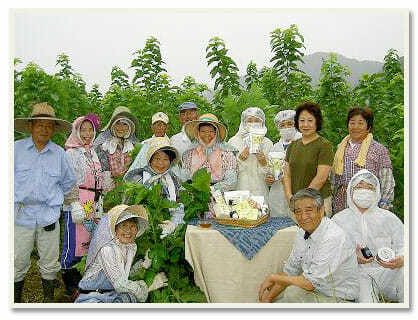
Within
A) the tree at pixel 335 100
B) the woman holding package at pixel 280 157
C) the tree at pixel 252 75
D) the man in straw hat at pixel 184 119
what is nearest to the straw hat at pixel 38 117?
the man in straw hat at pixel 184 119

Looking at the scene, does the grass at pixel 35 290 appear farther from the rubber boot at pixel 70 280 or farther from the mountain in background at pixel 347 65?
the mountain in background at pixel 347 65

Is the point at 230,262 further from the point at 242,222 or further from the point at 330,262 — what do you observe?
the point at 330,262

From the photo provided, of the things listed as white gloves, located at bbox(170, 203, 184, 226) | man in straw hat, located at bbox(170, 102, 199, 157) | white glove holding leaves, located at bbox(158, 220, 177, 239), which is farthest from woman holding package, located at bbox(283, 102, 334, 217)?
man in straw hat, located at bbox(170, 102, 199, 157)

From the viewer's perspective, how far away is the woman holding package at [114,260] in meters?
3.56

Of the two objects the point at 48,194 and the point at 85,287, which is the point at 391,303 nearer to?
the point at 85,287

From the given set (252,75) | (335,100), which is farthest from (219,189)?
(252,75)

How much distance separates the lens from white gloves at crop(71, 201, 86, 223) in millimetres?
4035

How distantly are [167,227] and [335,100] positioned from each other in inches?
114

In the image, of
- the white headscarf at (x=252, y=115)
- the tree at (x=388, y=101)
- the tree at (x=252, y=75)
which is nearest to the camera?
the white headscarf at (x=252, y=115)

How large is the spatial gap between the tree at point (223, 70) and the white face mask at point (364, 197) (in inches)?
89.6

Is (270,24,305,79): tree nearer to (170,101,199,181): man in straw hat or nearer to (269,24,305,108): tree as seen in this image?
(269,24,305,108): tree

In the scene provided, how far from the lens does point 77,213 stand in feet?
13.2

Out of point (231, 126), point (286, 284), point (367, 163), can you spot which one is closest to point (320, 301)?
point (286, 284)

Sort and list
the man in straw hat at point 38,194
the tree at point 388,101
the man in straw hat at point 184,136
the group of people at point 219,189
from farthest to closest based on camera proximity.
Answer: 1. the man in straw hat at point 184,136
2. the tree at point 388,101
3. the man in straw hat at point 38,194
4. the group of people at point 219,189
